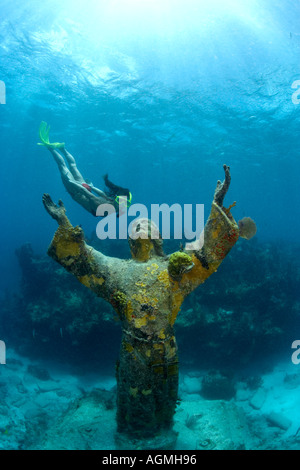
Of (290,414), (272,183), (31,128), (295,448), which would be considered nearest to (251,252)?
(290,414)

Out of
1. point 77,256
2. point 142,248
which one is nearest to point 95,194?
point 77,256

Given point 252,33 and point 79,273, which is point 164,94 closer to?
point 252,33

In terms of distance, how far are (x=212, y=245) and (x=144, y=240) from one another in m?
1.14

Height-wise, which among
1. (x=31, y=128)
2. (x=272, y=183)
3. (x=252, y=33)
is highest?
(x=272, y=183)

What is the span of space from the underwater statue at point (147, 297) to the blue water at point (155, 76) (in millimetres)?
14504

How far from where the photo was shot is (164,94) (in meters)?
20.3

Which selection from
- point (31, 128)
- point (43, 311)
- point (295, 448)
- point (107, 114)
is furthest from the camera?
point (31, 128)

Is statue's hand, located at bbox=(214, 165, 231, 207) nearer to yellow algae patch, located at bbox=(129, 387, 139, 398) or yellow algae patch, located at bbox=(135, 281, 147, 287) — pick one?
yellow algae patch, located at bbox=(135, 281, 147, 287)

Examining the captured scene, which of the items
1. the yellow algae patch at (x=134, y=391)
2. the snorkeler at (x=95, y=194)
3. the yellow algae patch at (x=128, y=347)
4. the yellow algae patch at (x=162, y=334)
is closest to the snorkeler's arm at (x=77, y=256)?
the yellow algae patch at (x=128, y=347)

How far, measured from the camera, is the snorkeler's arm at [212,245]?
12.0 ft

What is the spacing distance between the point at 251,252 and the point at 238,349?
846cm

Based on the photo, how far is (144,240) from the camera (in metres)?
4.27

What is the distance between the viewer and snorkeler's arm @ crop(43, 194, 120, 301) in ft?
13.2

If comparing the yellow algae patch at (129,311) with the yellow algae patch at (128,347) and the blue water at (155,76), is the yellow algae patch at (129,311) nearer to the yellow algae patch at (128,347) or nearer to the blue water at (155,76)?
the yellow algae patch at (128,347)
